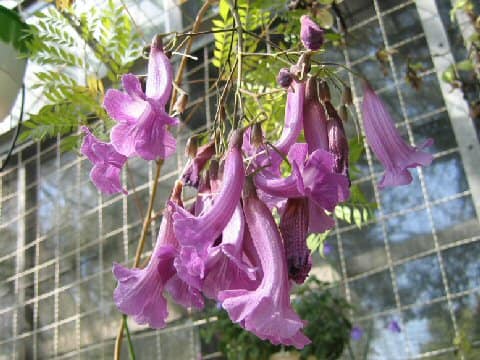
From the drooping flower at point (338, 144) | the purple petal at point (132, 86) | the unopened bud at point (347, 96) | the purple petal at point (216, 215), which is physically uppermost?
the unopened bud at point (347, 96)

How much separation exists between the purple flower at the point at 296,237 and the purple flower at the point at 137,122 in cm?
12

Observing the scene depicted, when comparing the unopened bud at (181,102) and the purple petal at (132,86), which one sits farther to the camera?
the unopened bud at (181,102)

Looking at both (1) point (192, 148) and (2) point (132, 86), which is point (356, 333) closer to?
(1) point (192, 148)

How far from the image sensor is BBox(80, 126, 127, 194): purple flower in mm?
584

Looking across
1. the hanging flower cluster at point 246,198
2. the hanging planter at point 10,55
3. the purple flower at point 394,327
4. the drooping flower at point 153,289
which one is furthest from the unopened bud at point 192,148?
the purple flower at point 394,327

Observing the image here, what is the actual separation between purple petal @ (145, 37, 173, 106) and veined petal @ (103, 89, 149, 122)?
2cm

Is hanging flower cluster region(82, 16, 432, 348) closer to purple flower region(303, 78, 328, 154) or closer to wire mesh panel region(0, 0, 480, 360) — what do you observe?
purple flower region(303, 78, 328, 154)

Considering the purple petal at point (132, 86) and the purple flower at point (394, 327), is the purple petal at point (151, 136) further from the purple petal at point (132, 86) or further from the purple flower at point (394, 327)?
the purple flower at point (394, 327)

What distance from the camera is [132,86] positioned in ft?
1.87

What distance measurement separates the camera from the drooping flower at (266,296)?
49cm

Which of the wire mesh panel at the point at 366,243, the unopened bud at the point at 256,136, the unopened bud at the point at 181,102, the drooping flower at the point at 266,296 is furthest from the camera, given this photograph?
the wire mesh panel at the point at 366,243

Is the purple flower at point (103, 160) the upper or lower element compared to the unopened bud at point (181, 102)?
lower

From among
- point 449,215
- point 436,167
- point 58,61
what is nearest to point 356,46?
point 436,167

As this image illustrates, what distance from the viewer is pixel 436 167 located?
7.59 feet
